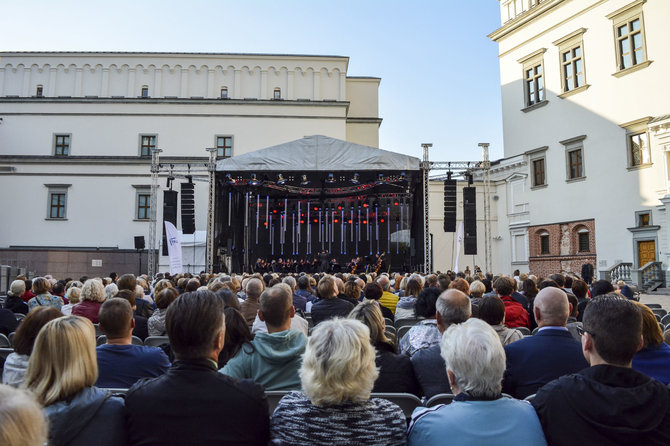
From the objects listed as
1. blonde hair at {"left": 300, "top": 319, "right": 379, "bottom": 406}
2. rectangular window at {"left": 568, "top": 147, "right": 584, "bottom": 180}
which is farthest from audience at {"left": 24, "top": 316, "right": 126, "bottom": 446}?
rectangular window at {"left": 568, "top": 147, "right": 584, "bottom": 180}

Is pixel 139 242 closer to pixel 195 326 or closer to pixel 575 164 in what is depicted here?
pixel 575 164

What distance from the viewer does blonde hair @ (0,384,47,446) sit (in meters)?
1.13

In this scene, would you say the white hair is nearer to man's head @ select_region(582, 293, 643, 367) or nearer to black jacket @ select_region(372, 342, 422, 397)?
man's head @ select_region(582, 293, 643, 367)

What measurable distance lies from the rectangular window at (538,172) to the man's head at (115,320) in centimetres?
2482

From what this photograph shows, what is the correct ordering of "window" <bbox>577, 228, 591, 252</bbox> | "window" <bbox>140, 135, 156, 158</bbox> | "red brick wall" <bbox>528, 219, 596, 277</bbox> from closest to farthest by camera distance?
"red brick wall" <bbox>528, 219, 596, 277</bbox> < "window" <bbox>577, 228, 591, 252</bbox> < "window" <bbox>140, 135, 156, 158</bbox>

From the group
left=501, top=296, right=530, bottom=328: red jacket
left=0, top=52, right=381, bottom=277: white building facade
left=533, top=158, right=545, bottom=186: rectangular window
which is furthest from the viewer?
left=0, top=52, right=381, bottom=277: white building facade

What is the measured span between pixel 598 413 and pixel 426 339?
1.86m

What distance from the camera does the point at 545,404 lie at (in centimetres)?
225

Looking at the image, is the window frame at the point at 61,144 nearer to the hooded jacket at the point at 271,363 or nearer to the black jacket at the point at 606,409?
the hooded jacket at the point at 271,363

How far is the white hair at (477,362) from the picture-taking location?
7.14ft

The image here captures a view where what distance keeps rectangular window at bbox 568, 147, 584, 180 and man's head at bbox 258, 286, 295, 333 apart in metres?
23.0

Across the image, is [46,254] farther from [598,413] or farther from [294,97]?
[598,413]

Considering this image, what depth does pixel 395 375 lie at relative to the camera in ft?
10.7

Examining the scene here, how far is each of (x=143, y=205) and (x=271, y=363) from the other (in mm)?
25506
